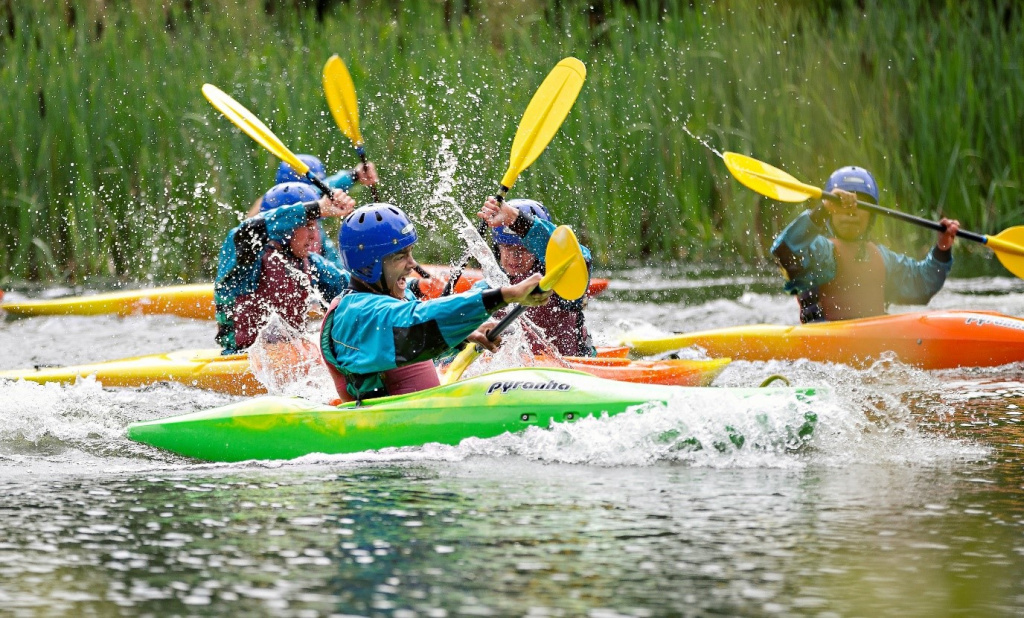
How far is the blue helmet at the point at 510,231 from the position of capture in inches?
276

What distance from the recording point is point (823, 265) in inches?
325

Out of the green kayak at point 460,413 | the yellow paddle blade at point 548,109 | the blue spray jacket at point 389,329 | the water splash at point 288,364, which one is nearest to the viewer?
the blue spray jacket at point 389,329

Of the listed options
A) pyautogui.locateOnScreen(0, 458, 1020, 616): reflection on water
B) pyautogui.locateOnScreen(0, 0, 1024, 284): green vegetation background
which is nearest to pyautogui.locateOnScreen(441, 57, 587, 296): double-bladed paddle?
pyautogui.locateOnScreen(0, 458, 1020, 616): reflection on water

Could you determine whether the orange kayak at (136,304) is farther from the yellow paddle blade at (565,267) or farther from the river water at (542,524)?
the yellow paddle blade at (565,267)

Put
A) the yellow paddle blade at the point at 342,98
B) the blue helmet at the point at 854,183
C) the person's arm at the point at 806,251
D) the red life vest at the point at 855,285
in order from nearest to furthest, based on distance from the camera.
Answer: the person's arm at the point at 806,251 < the blue helmet at the point at 854,183 < the red life vest at the point at 855,285 < the yellow paddle blade at the point at 342,98

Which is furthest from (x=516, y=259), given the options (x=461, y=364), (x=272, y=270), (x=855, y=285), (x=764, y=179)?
(x=855, y=285)

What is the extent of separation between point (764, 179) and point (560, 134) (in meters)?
4.37

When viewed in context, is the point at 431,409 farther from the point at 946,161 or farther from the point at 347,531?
the point at 946,161

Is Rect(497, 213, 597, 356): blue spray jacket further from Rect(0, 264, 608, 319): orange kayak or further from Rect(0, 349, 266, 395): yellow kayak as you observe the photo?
Rect(0, 264, 608, 319): orange kayak

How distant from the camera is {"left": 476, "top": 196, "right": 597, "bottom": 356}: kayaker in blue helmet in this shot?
6.74m

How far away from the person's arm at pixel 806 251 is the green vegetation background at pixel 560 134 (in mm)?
3371

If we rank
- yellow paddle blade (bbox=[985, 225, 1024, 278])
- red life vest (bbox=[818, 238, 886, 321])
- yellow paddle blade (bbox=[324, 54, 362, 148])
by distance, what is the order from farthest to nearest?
yellow paddle blade (bbox=[324, 54, 362, 148])
red life vest (bbox=[818, 238, 886, 321])
yellow paddle blade (bbox=[985, 225, 1024, 278])

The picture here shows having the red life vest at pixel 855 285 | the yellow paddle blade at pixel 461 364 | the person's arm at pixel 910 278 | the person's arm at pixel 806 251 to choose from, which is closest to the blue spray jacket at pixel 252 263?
the yellow paddle blade at pixel 461 364

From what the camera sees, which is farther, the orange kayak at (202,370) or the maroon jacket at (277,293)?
the maroon jacket at (277,293)
